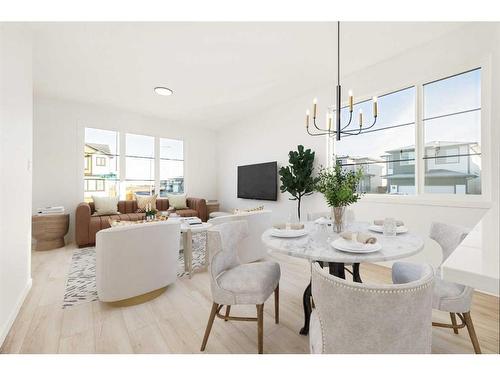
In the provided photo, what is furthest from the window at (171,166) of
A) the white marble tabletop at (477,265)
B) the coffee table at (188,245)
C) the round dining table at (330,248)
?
the white marble tabletop at (477,265)

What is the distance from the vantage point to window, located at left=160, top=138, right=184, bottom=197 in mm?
5913

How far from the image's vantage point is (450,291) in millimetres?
1345

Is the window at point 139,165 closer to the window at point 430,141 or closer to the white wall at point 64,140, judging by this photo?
the white wall at point 64,140

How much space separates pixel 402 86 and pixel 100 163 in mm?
5820

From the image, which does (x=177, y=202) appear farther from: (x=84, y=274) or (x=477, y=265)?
(x=477, y=265)

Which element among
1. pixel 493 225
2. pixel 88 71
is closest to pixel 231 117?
pixel 88 71

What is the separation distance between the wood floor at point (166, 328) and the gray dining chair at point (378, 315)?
3.08 ft

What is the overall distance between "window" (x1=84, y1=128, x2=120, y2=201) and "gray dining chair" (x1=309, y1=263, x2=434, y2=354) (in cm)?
555

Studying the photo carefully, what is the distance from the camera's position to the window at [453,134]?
2.45m

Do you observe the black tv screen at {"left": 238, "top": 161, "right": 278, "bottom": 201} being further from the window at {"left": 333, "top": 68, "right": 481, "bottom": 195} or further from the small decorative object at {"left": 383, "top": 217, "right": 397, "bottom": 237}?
the small decorative object at {"left": 383, "top": 217, "right": 397, "bottom": 237}

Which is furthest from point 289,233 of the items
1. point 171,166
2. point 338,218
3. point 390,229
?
point 171,166

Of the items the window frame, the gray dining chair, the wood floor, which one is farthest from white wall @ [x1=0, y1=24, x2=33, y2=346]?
the window frame
